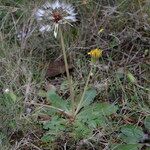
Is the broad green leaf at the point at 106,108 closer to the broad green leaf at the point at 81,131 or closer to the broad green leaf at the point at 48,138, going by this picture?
the broad green leaf at the point at 81,131

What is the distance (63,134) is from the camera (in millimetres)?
1708

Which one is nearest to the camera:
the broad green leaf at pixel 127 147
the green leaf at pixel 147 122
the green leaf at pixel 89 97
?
the broad green leaf at pixel 127 147

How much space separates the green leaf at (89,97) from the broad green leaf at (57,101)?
8cm

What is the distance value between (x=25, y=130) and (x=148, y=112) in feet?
1.69

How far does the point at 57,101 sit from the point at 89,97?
14 centimetres

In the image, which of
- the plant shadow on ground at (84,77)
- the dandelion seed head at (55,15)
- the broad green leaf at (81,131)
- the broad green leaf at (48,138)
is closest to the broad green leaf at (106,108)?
the plant shadow on ground at (84,77)

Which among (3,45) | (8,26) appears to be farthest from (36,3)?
(3,45)

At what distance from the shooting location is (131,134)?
1.69 meters

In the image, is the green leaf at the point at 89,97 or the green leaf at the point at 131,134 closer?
the green leaf at the point at 131,134

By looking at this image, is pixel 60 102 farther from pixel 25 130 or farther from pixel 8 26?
pixel 8 26

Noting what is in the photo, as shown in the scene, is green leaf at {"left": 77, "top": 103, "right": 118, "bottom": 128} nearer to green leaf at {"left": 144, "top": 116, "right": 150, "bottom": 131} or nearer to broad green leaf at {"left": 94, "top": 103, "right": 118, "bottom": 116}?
broad green leaf at {"left": 94, "top": 103, "right": 118, "bottom": 116}

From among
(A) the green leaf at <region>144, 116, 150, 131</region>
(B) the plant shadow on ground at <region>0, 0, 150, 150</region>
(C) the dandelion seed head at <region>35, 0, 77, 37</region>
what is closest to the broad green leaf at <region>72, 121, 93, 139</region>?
(B) the plant shadow on ground at <region>0, 0, 150, 150</region>

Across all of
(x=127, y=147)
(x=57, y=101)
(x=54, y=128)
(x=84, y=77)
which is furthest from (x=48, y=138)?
(x=84, y=77)

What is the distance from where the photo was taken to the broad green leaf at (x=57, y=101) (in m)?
1.81
